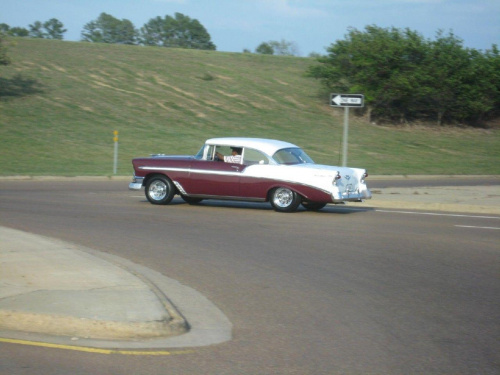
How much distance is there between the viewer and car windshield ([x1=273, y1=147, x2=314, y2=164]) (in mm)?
16636

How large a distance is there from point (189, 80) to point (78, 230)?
44.3 m

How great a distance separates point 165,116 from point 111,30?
237 ft

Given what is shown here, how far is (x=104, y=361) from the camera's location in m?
5.83

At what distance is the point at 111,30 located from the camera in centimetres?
11356

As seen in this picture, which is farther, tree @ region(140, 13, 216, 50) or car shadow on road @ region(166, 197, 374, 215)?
tree @ region(140, 13, 216, 50)

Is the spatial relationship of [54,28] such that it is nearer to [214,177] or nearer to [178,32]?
[178,32]

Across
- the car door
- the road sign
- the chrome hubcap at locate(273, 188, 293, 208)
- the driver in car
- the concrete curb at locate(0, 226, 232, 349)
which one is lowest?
the concrete curb at locate(0, 226, 232, 349)

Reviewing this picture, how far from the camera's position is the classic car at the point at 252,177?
16.0 m

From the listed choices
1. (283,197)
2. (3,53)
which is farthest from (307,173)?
(3,53)

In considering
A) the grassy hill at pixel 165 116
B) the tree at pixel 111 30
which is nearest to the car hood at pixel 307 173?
the grassy hill at pixel 165 116

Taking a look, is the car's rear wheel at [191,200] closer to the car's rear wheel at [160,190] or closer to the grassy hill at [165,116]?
the car's rear wheel at [160,190]

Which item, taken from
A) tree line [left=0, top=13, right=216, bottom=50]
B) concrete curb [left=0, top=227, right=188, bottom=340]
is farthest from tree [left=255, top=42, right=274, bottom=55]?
concrete curb [left=0, top=227, right=188, bottom=340]

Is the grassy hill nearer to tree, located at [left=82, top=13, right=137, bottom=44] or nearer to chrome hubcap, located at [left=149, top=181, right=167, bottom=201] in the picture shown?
chrome hubcap, located at [left=149, top=181, right=167, bottom=201]

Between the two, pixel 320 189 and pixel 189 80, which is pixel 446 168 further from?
pixel 189 80
